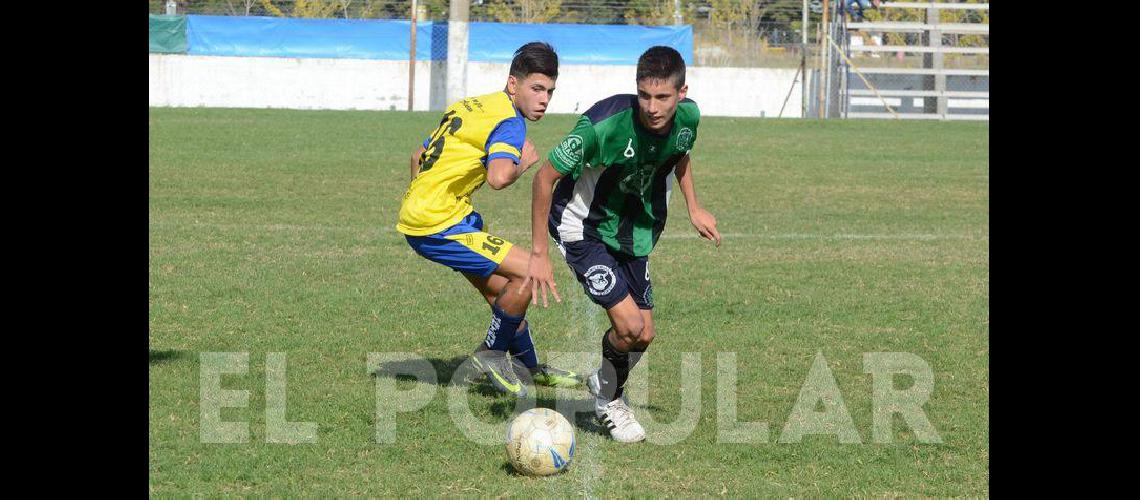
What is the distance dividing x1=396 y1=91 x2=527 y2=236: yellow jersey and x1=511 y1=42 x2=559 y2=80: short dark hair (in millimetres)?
247

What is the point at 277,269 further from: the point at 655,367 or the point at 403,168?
the point at 403,168

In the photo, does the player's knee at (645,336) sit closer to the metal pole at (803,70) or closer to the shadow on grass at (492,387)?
the shadow on grass at (492,387)

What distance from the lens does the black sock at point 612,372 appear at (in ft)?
19.8

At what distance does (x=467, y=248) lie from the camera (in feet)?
21.8

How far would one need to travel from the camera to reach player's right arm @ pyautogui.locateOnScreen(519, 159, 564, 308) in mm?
5508

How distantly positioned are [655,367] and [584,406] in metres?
0.76

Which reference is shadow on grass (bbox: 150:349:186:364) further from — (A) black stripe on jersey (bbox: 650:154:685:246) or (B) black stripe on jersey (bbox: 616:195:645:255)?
(A) black stripe on jersey (bbox: 650:154:685:246)

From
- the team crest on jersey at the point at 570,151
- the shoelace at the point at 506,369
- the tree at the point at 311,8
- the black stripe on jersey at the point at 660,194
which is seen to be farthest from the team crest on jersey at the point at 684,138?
the tree at the point at 311,8

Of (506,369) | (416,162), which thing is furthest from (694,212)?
(416,162)

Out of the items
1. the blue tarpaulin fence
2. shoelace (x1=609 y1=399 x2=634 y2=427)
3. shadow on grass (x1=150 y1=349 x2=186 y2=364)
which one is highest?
the blue tarpaulin fence

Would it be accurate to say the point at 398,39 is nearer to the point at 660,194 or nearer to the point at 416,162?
the point at 416,162

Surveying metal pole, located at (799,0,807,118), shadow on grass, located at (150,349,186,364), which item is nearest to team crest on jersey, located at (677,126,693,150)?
shadow on grass, located at (150,349,186,364)

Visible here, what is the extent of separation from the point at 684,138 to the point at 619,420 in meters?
1.41

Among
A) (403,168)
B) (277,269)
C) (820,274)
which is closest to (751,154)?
(403,168)
